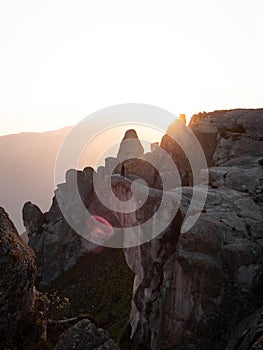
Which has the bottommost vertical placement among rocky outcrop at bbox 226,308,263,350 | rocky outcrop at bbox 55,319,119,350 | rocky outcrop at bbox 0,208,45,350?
rocky outcrop at bbox 226,308,263,350

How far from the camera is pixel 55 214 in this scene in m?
73.1

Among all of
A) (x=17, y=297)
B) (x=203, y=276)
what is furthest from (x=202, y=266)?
(x=17, y=297)

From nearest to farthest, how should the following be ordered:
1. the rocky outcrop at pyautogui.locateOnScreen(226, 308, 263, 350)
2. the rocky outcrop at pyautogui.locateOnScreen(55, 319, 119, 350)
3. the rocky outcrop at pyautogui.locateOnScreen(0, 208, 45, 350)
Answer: the rocky outcrop at pyautogui.locateOnScreen(0, 208, 45, 350), the rocky outcrop at pyautogui.locateOnScreen(55, 319, 119, 350), the rocky outcrop at pyautogui.locateOnScreen(226, 308, 263, 350)

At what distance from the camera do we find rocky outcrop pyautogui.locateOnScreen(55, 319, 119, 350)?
17.9 m

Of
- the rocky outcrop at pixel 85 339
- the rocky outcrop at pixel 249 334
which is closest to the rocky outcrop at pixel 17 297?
the rocky outcrop at pixel 85 339

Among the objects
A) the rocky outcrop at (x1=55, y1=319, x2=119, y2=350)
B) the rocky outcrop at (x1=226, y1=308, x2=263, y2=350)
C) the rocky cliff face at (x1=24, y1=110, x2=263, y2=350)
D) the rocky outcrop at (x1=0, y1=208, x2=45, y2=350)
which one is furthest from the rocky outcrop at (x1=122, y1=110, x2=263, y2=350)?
the rocky outcrop at (x1=0, y1=208, x2=45, y2=350)

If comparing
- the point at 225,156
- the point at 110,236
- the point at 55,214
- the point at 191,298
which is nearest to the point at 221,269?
the point at 191,298

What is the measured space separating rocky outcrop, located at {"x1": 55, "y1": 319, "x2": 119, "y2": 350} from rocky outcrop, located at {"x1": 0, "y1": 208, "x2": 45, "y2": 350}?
1.87 m

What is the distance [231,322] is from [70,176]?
186ft

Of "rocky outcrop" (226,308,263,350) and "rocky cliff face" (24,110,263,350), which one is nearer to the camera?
"rocky outcrop" (226,308,263,350)

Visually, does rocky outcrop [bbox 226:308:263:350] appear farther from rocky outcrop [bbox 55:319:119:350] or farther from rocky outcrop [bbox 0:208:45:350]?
rocky outcrop [bbox 0:208:45:350]

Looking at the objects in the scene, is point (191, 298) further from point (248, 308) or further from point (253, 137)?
point (253, 137)

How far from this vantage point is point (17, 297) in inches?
715

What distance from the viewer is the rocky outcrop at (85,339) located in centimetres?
1786
